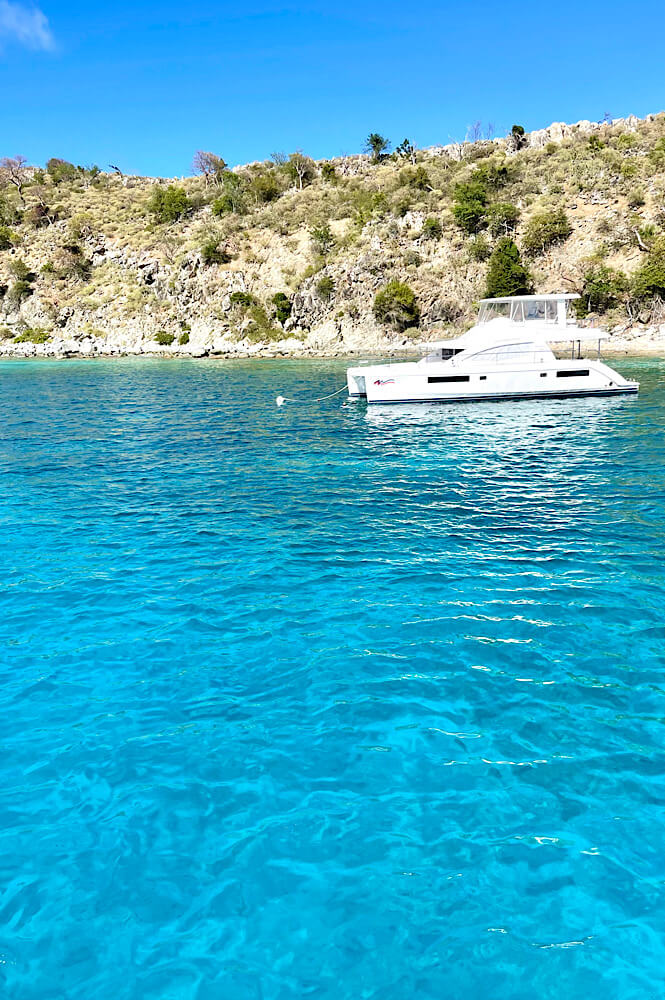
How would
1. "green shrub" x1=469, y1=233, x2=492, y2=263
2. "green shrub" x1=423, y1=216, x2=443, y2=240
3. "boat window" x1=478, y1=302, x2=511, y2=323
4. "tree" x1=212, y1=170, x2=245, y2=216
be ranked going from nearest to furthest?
"boat window" x1=478, y1=302, x2=511, y2=323, "green shrub" x1=469, y1=233, x2=492, y2=263, "green shrub" x1=423, y1=216, x2=443, y2=240, "tree" x1=212, y1=170, x2=245, y2=216

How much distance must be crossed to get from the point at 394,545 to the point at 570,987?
327 inches

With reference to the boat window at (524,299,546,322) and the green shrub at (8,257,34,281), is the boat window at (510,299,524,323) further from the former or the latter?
the green shrub at (8,257,34,281)

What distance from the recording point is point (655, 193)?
213ft

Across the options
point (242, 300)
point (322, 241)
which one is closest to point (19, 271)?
point (242, 300)

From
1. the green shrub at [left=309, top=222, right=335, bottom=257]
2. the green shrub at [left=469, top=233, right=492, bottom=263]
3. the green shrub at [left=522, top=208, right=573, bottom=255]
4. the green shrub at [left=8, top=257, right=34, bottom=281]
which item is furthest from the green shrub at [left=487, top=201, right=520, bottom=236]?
the green shrub at [left=8, top=257, right=34, bottom=281]

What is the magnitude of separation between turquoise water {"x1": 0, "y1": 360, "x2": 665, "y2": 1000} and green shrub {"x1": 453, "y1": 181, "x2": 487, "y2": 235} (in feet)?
206

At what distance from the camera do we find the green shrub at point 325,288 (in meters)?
67.1

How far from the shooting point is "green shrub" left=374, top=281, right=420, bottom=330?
6253 cm

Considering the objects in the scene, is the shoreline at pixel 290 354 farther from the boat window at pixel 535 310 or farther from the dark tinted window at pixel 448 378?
the dark tinted window at pixel 448 378

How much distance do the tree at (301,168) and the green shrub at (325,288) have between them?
3108cm

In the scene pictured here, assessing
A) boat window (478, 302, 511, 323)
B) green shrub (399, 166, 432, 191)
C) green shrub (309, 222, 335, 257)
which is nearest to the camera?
boat window (478, 302, 511, 323)

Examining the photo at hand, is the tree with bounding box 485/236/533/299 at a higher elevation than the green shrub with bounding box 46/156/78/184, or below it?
below

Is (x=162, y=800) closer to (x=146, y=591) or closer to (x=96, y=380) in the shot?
(x=146, y=591)

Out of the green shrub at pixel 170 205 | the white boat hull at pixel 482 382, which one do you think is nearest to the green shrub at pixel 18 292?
the green shrub at pixel 170 205
